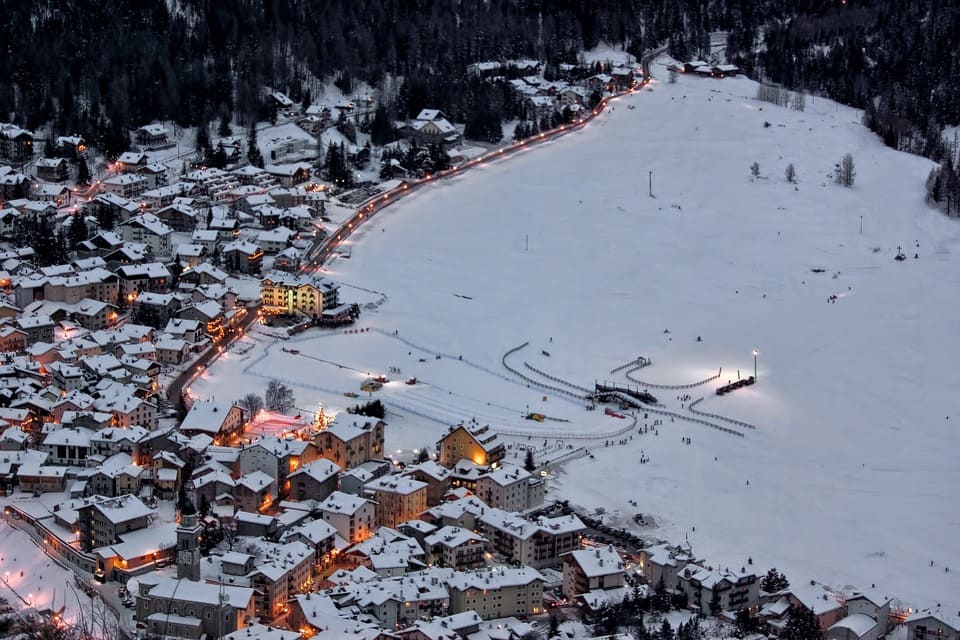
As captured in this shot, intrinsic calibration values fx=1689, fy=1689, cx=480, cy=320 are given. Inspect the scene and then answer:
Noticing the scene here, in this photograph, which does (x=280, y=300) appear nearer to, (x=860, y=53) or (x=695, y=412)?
(x=695, y=412)

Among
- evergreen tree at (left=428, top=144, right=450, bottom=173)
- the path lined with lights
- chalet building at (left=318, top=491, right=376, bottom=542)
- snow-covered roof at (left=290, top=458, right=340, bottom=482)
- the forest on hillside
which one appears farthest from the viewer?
the forest on hillside

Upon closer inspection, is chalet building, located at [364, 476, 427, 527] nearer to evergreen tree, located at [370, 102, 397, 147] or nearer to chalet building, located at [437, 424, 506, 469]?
chalet building, located at [437, 424, 506, 469]

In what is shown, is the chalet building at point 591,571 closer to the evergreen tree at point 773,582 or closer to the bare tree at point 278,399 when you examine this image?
the evergreen tree at point 773,582

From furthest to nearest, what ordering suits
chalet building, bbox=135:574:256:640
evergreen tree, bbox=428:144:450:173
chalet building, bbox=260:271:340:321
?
evergreen tree, bbox=428:144:450:173
chalet building, bbox=260:271:340:321
chalet building, bbox=135:574:256:640

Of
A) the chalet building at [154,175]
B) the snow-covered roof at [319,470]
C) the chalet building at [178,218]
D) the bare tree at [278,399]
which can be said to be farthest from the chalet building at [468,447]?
the chalet building at [154,175]

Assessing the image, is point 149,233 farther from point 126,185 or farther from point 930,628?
point 930,628

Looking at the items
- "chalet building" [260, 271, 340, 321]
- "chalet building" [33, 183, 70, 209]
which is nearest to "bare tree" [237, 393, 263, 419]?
"chalet building" [260, 271, 340, 321]

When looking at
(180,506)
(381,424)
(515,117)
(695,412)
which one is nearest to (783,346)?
(695,412)
